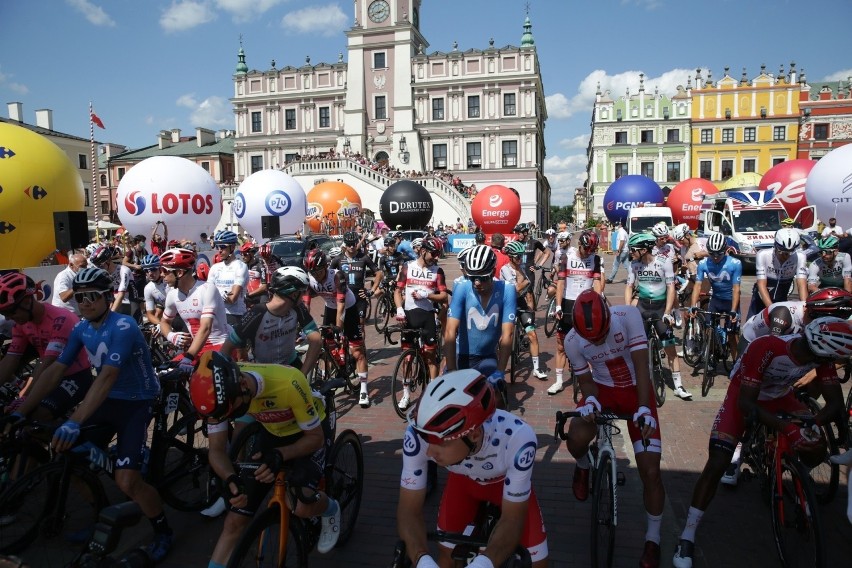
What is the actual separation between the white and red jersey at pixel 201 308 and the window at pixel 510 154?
4798 centimetres

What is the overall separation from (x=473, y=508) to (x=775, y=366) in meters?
2.50

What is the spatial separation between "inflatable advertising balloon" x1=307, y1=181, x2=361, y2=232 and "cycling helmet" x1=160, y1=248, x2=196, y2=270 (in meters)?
27.9

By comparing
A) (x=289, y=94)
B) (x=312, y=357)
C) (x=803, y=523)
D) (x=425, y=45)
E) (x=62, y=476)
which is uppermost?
(x=425, y=45)

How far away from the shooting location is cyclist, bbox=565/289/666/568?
153 inches

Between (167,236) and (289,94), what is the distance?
45933 millimetres

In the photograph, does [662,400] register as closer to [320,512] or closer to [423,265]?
[423,265]

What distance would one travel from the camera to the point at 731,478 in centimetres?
508

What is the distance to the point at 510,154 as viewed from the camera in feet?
172

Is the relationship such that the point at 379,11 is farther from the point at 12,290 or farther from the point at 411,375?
the point at 12,290

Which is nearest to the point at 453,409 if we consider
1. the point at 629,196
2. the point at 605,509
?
the point at 605,509

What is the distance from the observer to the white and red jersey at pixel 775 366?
3.95 m

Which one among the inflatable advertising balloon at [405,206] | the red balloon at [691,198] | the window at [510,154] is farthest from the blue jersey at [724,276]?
the window at [510,154]

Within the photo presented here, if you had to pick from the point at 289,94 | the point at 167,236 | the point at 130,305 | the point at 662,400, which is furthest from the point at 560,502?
the point at 289,94

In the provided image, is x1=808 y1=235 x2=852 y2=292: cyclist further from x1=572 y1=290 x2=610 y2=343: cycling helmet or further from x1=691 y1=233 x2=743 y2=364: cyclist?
x1=572 y1=290 x2=610 y2=343: cycling helmet
